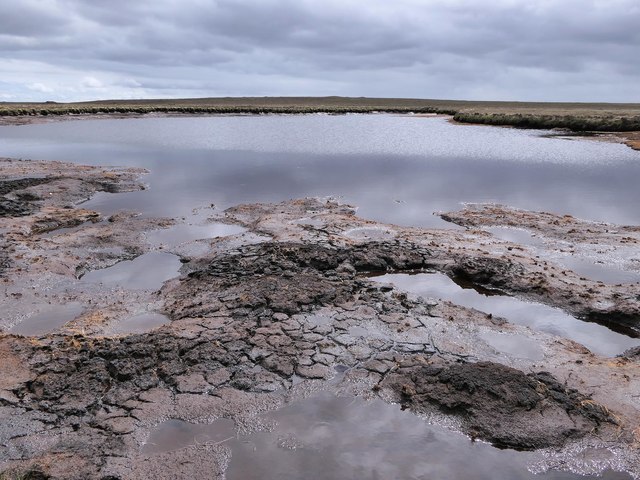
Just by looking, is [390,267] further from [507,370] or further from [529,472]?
[529,472]

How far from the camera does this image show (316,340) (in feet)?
25.7

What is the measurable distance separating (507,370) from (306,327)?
10.0 ft

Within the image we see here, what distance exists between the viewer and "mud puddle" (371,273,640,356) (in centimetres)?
823

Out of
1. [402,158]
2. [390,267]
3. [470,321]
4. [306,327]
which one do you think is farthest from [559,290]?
[402,158]

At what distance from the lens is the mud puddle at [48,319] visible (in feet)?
27.0

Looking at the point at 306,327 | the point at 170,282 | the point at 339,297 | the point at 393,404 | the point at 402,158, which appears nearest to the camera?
the point at 393,404

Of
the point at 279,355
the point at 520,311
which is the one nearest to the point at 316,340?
the point at 279,355

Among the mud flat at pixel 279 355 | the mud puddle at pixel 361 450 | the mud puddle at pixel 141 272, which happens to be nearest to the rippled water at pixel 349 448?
the mud puddle at pixel 361 450

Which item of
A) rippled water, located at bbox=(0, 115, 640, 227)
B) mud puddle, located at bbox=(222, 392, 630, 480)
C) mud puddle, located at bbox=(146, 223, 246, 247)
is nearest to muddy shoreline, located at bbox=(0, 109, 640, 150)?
rippled water, located at bbox=(0, 115, 640, 227)

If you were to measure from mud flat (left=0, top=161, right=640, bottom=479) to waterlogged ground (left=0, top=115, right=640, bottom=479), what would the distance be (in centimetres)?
3

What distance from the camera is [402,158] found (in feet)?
102

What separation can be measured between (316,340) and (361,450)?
2364mm

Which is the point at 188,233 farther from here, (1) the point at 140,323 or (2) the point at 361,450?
(2) the point at 361,450

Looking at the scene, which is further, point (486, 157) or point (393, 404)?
point (486, 157)
